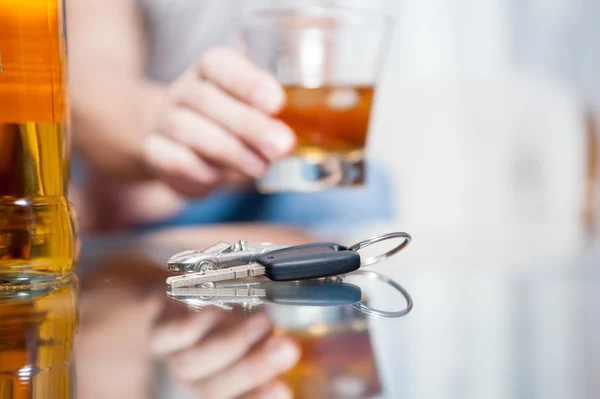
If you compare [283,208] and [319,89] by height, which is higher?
[319,89]

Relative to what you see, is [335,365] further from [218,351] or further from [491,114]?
[491,114]

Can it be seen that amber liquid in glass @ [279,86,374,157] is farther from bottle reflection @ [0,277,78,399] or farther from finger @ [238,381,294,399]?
→ finger @ [238,381,294,399]

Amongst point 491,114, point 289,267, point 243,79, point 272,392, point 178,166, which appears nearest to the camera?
point 272,392

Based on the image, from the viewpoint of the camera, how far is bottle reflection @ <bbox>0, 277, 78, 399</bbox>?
1.09ft

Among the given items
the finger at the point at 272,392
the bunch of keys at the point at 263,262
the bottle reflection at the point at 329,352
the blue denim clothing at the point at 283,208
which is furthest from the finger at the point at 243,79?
the finger at the point at 272,392

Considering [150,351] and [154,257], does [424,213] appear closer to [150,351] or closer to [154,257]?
[154,257]

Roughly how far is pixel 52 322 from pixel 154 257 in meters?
0.34

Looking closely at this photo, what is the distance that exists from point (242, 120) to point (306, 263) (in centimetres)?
60

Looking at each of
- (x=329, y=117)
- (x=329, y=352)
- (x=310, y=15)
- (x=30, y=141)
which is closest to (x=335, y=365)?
(x=329, y=352)

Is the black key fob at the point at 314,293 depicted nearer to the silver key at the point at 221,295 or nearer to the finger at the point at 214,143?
the silver key at the point at 221,295

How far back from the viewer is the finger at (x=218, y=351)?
0.36 m

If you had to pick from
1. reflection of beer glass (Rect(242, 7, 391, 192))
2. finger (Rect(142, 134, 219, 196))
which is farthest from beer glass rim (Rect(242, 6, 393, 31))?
finger (Rect(142, 134, 219, 196))

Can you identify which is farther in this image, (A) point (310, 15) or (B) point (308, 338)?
(A) point (310, 15)

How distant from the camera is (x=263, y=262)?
1.77 feet
